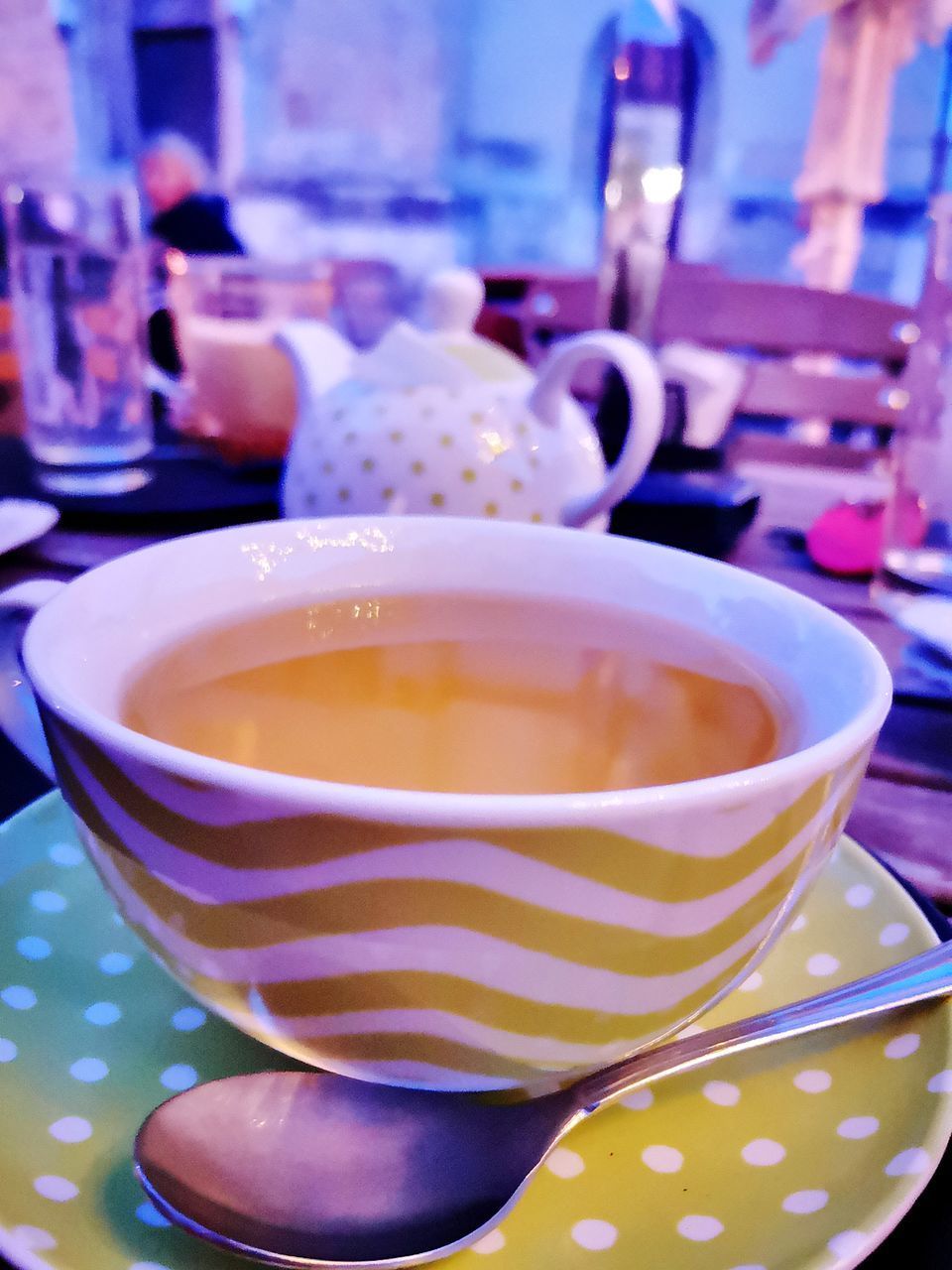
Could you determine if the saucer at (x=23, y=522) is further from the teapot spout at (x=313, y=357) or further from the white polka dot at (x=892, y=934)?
the white polka dot at (x=892, y=934)

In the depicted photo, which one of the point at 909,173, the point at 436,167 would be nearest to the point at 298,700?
the point at 909,173

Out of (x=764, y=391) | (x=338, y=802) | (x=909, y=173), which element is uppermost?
(x=909, y=173)

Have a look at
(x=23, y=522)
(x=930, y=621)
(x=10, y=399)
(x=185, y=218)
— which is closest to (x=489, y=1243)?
(x=930, y=621)

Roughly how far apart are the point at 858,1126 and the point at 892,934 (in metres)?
0.09

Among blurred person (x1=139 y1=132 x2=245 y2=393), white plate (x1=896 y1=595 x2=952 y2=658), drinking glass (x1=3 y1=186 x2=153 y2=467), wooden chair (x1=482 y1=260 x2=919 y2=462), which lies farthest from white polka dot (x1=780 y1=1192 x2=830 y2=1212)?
wooden chair (x1=482 y1=260 x2=919 y2=462)

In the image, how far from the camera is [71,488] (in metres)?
0.90

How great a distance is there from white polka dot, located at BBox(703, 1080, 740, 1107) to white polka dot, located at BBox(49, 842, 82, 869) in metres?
0.25

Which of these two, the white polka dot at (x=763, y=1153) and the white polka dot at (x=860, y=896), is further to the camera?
the white polka dot at (x=860, y=896)

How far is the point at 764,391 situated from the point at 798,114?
4.39 metres

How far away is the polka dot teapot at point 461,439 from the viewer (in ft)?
2.11

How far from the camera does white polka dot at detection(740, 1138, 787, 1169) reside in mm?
278

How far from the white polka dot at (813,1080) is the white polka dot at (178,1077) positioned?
18 cm

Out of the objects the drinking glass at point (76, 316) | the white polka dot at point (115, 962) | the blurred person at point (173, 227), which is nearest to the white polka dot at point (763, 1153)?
the white polka dot at point (115, 962)

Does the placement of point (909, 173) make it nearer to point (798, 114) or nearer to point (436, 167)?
point (798, 114)
